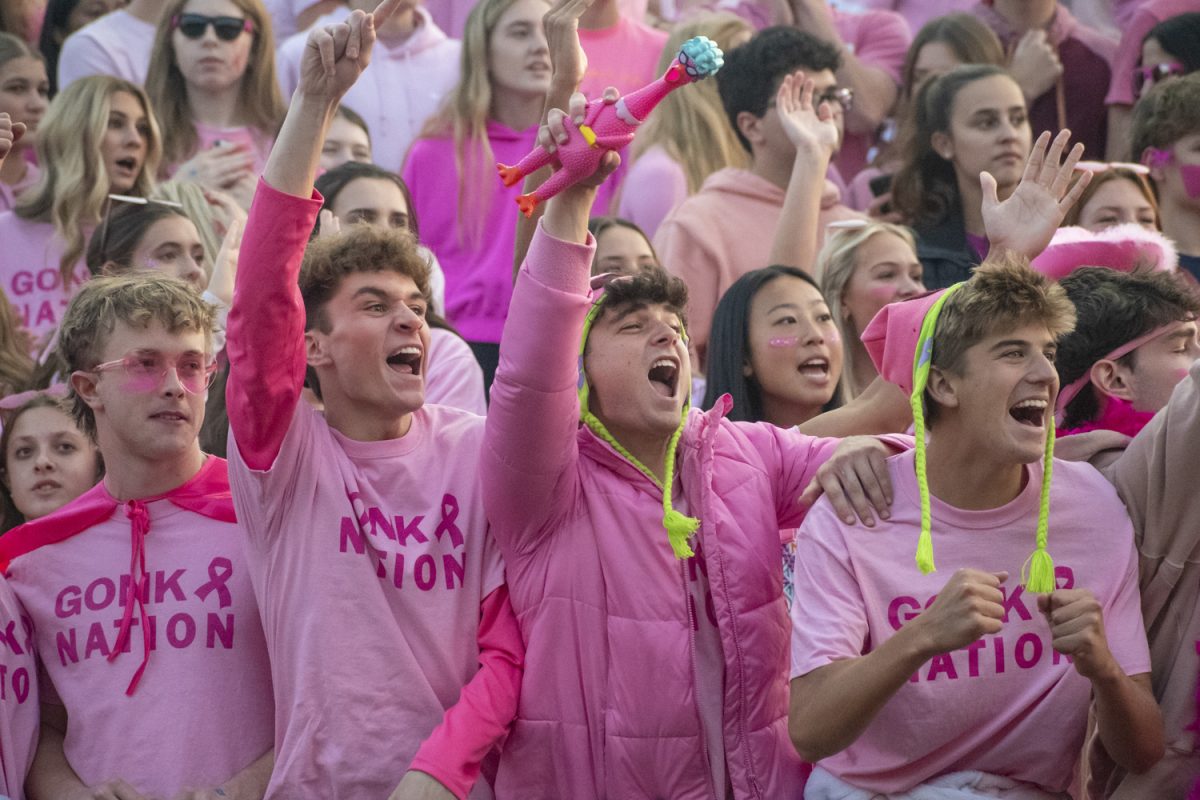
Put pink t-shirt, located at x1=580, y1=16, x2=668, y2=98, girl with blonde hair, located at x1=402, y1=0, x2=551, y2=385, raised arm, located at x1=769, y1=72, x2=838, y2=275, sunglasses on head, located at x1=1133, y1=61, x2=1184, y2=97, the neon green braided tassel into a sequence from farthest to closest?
1. pink t-shirt, located at x1=580, y1=16, x2=668, y2=98
2. sunglasses on head, located at x1=1133, y1=61, x2=1184, y2=97
3. girl with blonde hair, located at x1=402, y1=0, x2=551, y2=385
4. raised arm, located at x1=769, y1=72, x2=838, y2=275
5. the neon green braided tassel

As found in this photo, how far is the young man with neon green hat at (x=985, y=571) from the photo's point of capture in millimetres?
3350

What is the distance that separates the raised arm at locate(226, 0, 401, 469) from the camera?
3422 millimetres

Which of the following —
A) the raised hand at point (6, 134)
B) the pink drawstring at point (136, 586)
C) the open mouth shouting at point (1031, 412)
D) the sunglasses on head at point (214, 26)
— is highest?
the sunglasses on head at point (214, 26)

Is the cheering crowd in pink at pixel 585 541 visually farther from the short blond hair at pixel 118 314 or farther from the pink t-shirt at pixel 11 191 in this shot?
the pink t-shirt at pixel 11 191

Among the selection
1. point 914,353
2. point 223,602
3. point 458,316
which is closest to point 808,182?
point 458,316

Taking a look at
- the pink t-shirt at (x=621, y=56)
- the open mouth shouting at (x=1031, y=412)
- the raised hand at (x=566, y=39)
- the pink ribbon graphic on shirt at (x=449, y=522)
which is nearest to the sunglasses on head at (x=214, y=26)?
the pink t-shirt at (x=621, y=56)

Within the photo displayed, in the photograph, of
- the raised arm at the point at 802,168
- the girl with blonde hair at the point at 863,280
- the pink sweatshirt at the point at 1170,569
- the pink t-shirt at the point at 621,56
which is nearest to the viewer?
the pink sweatshirt at the point at 1170,569

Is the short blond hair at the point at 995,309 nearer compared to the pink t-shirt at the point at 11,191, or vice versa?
the short blond hair at the point at 995,309

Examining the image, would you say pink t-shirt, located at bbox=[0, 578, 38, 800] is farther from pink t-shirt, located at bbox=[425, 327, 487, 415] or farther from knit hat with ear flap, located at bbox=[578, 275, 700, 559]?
pink t-shirt, located at bbox=[425, 327, 487, 415]

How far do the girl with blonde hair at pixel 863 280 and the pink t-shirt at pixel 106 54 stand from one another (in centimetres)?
291

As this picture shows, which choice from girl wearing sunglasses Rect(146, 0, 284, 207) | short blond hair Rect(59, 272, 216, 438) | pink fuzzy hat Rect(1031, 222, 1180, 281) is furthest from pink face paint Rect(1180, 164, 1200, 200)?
short blond hair Rect(59, 272, 216, 438)

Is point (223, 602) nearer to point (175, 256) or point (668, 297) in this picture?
point (668, 297)

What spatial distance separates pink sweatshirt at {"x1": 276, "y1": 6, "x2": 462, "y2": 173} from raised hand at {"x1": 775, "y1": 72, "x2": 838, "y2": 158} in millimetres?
1352

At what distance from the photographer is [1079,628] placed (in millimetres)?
3125
